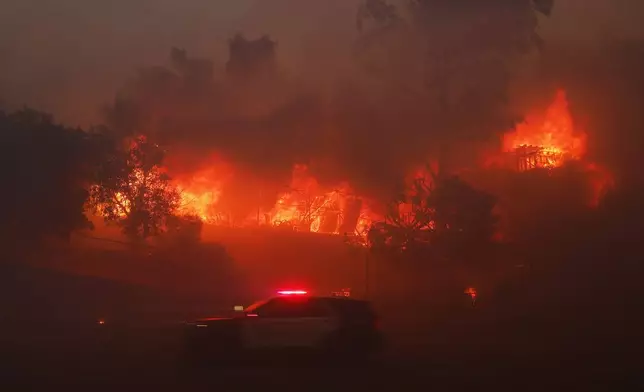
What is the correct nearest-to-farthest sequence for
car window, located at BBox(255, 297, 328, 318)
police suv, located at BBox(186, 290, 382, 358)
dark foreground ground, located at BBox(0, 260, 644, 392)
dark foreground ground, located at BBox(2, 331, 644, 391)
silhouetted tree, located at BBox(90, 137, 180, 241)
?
dark foreground ground, located at BBox(2, 331, 644, 391), dark foreground ground, located at BBox(0, 260, 644, 392), police suv, located at BBox(186, 290, 382, 358), car window, located at BBox(255, 297, 328, 318), silhouetted tree, located at BBox(90, 137, 180, 241)

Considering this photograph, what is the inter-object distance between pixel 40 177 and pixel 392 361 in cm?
4543

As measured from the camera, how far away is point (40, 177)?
56.2 metres

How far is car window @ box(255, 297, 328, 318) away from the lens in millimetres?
17250

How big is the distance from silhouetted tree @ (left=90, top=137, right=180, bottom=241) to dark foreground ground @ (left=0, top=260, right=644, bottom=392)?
82.5 feet

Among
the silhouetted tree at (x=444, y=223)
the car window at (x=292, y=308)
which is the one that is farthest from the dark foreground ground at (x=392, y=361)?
the silhouetted tree at (x=444, y=223)

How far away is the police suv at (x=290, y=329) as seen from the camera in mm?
16859

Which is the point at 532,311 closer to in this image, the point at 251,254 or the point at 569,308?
the point at 569,308

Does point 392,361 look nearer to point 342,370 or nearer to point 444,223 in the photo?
point 342,370

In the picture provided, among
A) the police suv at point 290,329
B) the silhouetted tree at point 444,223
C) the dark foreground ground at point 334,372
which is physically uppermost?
the silhouetted tree at point 444,223

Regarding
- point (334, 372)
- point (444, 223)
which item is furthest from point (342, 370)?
point (444, 223)

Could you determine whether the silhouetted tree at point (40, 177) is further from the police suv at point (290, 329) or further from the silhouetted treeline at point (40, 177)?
the police suv at point (290, 329)

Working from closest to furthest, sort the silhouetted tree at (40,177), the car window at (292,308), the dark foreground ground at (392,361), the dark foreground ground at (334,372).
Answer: the dark foreground ground at (334,372)
the dark foreground ground at (392,361)
the car window at (292,308)
the silhouetted tree at (40,177)

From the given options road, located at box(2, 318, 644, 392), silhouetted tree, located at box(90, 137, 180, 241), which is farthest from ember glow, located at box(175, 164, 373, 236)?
road, located at box(2, 318, 644, 392)

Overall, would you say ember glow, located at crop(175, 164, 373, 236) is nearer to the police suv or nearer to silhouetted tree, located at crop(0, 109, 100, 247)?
silhouetted tree, located at crop(0, 109, 100, 247)
